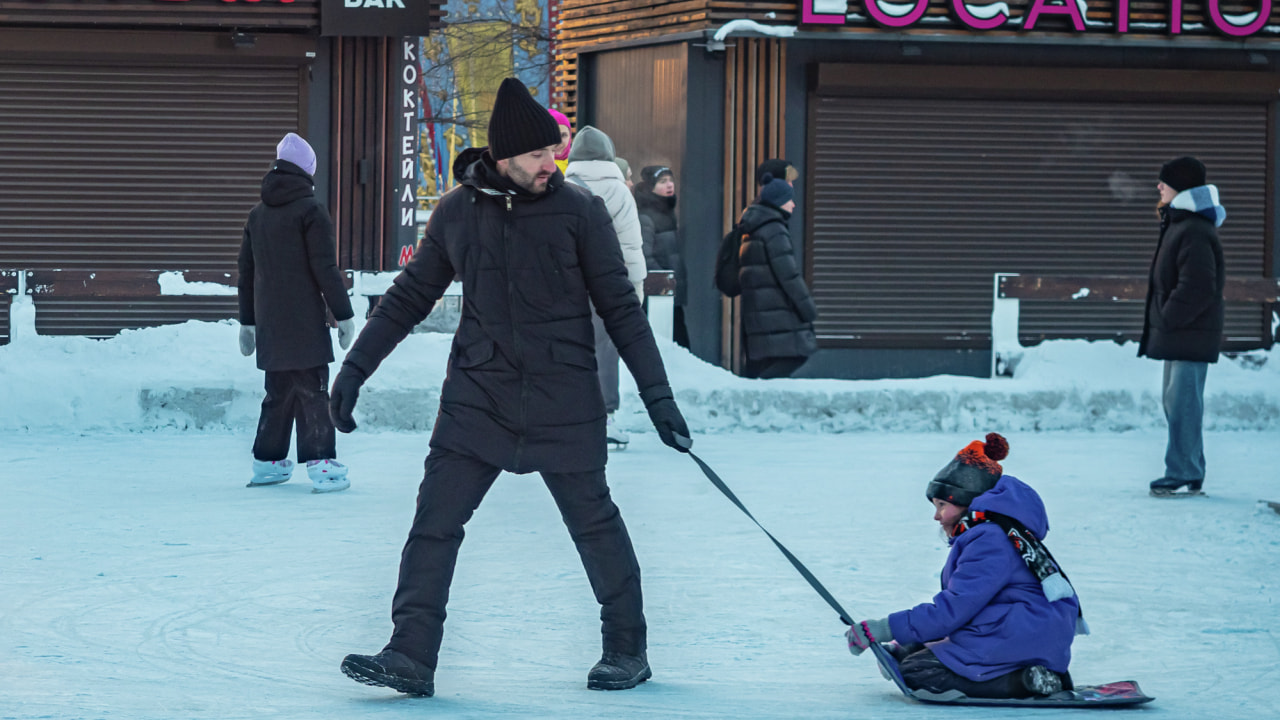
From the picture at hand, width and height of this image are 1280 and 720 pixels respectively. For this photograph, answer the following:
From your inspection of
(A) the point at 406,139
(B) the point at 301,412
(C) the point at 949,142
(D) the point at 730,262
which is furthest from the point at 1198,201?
(A) the point at 406,139

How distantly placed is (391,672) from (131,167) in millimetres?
11945

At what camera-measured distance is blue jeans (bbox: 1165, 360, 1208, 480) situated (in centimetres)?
977

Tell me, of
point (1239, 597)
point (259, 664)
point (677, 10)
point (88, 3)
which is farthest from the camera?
point (677, 10)

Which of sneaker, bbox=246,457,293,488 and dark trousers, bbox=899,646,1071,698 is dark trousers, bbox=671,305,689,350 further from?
dark trousers, bbox=899,646,1071,698

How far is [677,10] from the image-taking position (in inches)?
653

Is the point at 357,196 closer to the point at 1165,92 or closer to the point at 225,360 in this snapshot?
the point at 225,360

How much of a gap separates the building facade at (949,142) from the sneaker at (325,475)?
24.3 ft

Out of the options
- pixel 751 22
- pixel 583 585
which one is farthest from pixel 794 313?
pixel 583 585

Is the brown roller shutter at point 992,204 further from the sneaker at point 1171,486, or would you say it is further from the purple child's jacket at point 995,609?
the purple child's jacket at point 995,609

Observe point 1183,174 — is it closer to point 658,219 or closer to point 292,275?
point 292,275

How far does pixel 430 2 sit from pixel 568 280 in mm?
11070

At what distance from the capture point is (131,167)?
52.7ft

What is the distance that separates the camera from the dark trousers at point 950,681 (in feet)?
16.6

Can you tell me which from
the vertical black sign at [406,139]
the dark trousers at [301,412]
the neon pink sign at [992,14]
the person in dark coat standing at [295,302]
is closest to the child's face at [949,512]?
the person in dark coat standing at [295,302]
